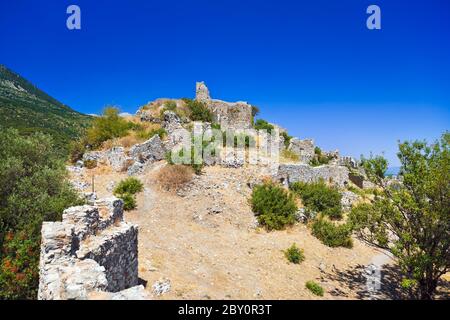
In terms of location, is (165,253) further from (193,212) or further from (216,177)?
(216,177)

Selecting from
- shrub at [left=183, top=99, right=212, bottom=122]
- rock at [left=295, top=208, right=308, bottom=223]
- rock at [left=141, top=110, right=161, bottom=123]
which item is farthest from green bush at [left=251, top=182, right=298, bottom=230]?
shrub at [left=183, top=99, right=212, bottom=122]

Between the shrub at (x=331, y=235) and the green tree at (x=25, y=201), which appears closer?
the green tree at (x=25, y=201)

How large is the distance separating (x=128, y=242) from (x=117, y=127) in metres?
17.4

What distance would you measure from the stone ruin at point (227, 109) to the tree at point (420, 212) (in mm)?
20068

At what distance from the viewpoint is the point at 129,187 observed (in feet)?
56.3

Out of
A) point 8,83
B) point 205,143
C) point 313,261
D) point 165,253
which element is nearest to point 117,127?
point 205,143

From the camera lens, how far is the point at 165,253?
12.0 metres

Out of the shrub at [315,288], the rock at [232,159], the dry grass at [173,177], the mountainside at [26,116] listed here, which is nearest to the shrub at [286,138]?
the rock at [232,159]

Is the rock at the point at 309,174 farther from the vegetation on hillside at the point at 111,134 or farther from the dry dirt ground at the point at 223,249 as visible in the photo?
the vegetation on hillside at the point at 111,134

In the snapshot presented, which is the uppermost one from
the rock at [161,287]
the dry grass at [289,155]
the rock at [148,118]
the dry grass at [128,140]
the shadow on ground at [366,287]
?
the rock at [148,118]

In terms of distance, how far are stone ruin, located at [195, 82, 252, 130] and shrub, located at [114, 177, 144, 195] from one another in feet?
51.0

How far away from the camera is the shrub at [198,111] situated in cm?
Result: 2966

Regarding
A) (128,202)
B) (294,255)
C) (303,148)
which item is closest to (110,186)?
(128,202)

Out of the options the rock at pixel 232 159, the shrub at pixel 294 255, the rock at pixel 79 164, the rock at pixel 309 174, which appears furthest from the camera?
the rock at pixel 309 174
